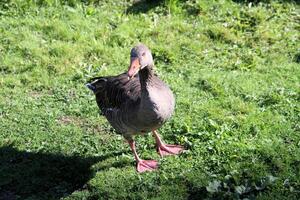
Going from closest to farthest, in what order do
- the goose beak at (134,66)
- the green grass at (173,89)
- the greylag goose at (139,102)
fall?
the goose beak at (134,66)
the greylag goose at (139,102)
the green grass at (173,89)

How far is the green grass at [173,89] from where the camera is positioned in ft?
18.1

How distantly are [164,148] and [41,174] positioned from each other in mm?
1390

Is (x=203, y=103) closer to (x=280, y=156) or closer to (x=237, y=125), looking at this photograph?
(x=237, y=125)

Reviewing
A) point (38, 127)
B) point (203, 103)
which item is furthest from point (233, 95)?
point (38, 127)

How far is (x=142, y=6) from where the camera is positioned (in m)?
9.16

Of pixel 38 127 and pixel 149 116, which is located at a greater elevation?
pixel 149 116

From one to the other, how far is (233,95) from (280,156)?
59.7 inches

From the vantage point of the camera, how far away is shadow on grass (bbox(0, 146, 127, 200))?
5648 millimetres

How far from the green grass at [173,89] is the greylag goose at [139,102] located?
29cm

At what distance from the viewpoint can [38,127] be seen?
659 cm

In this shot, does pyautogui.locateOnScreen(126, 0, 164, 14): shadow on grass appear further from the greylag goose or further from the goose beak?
the goose beak

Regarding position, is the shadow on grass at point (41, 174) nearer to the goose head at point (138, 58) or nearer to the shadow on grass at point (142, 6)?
the goose head at point (138, 58)

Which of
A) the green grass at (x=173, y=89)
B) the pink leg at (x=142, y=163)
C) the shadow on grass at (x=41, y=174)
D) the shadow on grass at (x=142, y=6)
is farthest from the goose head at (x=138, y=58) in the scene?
the shadow on grass at (x=142, y=6)

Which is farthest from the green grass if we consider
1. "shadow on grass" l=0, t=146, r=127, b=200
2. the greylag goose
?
the greylag goose
